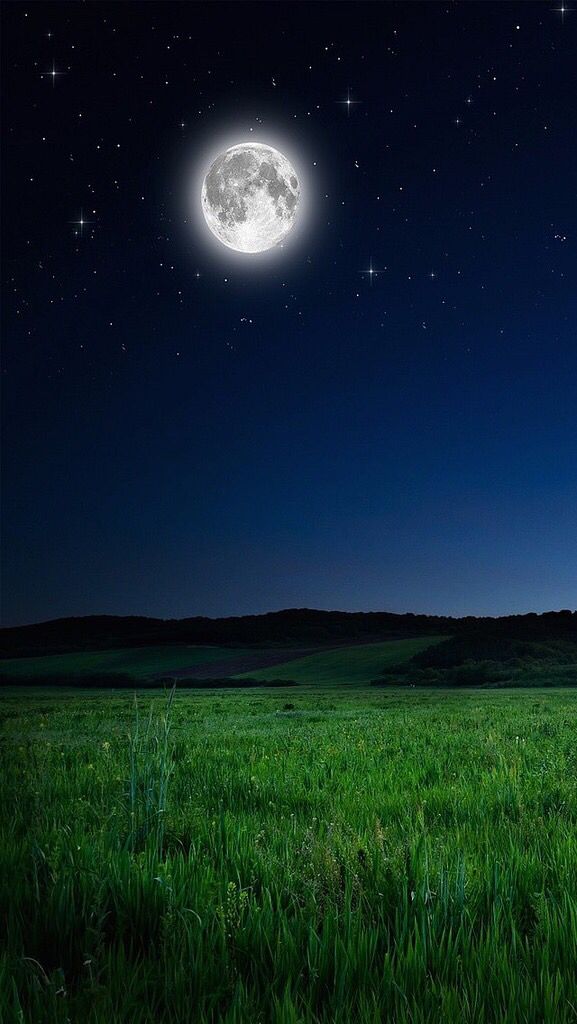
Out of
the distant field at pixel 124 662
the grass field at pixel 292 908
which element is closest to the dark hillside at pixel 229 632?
the distant field at pixel 124 662

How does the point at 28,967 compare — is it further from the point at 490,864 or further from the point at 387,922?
the point at 490,864

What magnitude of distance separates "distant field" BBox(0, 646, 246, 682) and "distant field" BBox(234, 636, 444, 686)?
16.9m

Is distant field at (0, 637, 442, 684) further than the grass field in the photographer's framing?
Yes

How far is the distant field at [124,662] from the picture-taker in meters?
84.2

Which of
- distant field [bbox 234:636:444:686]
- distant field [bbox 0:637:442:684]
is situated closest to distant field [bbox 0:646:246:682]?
distant field [bbox 0:637:442:684]

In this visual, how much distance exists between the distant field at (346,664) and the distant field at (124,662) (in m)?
16.9

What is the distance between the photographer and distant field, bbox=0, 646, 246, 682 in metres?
84.2

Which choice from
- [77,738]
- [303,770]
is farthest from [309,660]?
[303,770]

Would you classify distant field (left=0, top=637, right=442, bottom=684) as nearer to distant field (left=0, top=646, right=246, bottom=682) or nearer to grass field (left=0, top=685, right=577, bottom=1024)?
distant field (left=0, top=646, right=246, bottom=682)

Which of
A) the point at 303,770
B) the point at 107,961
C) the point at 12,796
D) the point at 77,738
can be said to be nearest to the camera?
the point at 107,961

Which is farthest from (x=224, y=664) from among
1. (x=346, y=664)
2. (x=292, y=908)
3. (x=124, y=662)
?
(x=292, y=908)

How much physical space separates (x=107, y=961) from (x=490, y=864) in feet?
Answer: 7.07

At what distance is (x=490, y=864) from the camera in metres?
3.54

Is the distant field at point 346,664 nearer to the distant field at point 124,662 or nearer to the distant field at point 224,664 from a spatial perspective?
the distant field at point 224,664
